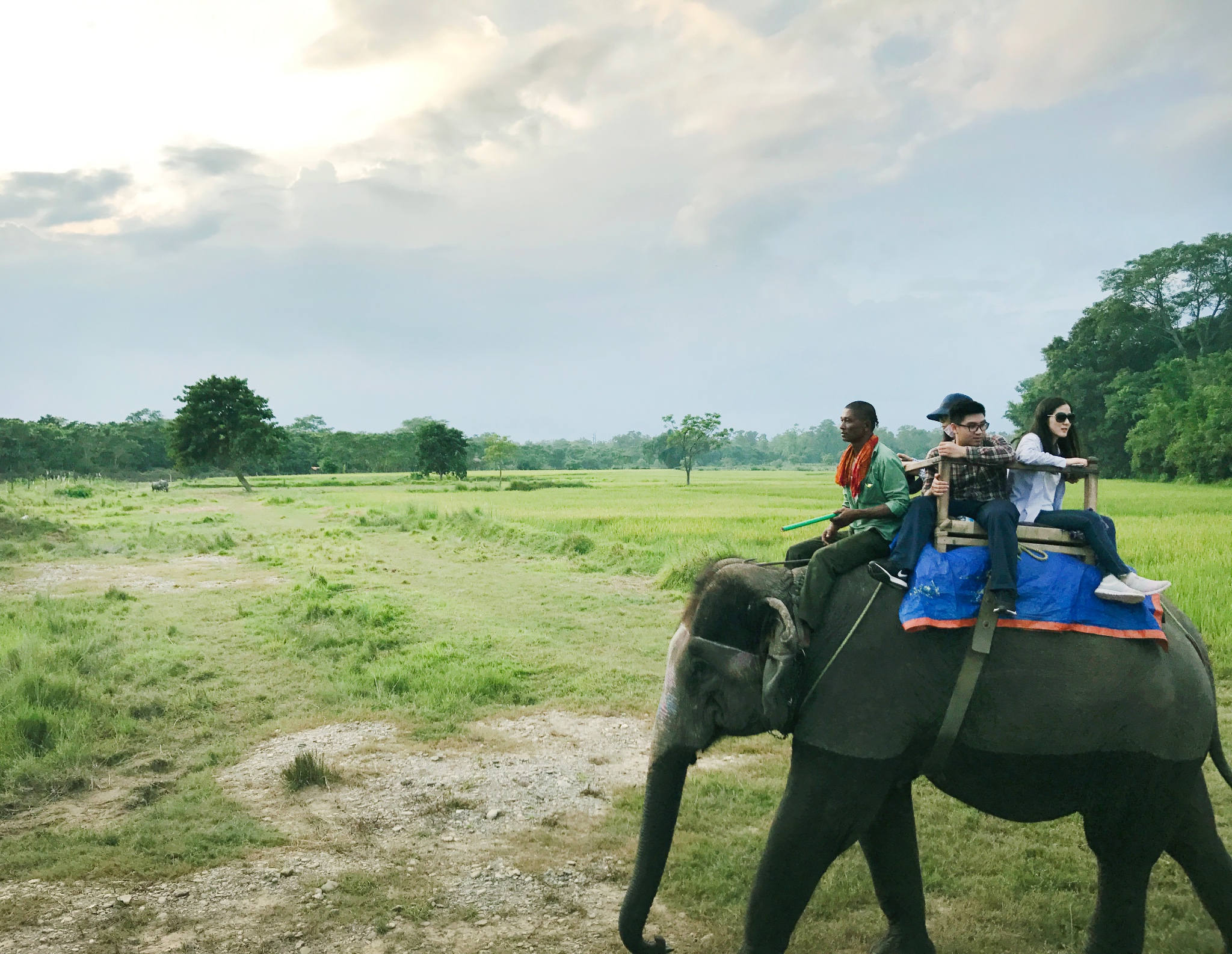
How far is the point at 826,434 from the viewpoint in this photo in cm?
18675

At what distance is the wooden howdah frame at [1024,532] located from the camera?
386 centimetres

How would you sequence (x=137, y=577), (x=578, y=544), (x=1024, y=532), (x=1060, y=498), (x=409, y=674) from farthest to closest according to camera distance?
(x=578, y=544)
(x=137, y=577)
(x=409, y=674)
(x=1060, y=498)
(x=1024, y=532)

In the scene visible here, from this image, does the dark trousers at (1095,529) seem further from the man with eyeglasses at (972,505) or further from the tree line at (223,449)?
the tree line at (223,449)

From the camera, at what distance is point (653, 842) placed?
3.89 metres

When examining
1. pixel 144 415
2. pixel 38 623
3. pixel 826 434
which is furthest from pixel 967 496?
pixel 826 434

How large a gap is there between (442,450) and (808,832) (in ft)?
232

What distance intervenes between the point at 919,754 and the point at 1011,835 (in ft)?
8.18

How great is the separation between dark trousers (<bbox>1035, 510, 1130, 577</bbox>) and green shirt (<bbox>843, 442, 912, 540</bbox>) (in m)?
Result: 0.62

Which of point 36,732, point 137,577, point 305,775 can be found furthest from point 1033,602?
point 137,577

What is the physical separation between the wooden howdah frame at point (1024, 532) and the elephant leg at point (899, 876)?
1306mm

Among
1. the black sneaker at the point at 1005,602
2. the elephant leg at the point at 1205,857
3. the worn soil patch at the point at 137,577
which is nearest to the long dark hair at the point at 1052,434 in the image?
the black sneaker at the point at 1005,602

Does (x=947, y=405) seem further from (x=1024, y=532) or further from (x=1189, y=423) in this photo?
(x=1189, y=423)

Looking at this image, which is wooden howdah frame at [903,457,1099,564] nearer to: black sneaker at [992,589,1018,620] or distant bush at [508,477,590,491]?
black sneaker at [992,589,1018,620]

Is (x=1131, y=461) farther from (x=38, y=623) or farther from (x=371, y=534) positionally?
(x=38, y=623)
